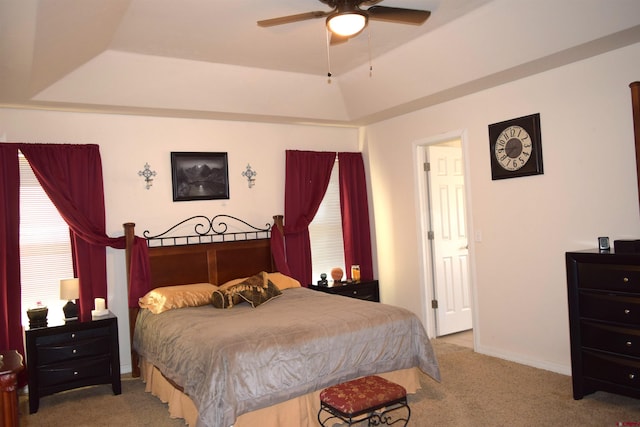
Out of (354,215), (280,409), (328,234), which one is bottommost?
(280,409)

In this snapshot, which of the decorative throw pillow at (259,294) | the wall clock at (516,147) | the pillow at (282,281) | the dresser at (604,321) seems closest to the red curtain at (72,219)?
the decorative throw pillow at (259,294)

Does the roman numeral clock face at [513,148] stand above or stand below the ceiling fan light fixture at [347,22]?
below

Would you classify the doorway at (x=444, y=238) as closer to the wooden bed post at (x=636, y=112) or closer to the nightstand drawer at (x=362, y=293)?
the nightstand drawer at (x=362, y=293)

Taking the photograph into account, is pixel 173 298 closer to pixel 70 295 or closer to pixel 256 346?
pixel 70 295

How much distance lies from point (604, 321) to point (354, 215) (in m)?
3.20

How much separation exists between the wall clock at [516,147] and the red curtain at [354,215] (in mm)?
1893

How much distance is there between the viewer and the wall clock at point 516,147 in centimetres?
429

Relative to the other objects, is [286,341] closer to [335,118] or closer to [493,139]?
[493,139]

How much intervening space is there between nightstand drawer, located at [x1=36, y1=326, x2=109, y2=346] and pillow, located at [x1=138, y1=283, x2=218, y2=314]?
41 centimetres

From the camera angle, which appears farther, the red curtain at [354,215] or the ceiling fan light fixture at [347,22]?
the red curtain at [354,215]

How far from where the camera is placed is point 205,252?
5.15m

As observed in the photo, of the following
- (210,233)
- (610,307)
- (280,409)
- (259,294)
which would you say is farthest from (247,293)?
(610,307)

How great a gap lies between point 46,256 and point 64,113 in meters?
1.33

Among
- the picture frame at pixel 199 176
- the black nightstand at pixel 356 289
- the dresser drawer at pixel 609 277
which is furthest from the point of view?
the black nightstand at pixel 356 289
